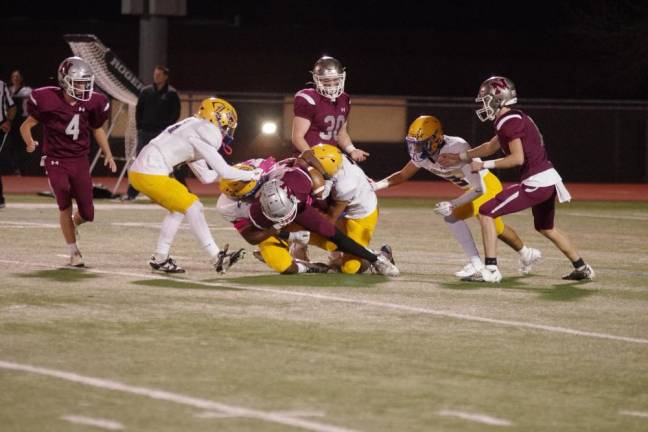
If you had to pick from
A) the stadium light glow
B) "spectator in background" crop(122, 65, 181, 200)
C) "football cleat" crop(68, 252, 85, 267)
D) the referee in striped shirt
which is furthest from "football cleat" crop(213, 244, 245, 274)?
the stadium light glow

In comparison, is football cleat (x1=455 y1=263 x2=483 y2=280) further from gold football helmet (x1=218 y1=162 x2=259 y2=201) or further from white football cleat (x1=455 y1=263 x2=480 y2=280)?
gold football helmet (x1=218 y1=162 x2=259 y2=201)

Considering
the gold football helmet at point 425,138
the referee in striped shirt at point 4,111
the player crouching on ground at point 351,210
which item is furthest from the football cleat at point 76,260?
the referee in striped shirt at point 4,111

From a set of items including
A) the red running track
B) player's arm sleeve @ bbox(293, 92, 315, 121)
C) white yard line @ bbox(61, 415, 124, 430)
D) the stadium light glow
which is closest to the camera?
white yard line @ bbox(61, 415, 124, 430)

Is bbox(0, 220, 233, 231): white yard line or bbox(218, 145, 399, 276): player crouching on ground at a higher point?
bbox(218, 145, 399, 276): player crouching on ground

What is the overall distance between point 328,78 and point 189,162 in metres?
1.71

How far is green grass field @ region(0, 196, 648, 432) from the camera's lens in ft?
20.7

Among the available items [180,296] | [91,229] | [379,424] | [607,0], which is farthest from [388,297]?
[607,0]

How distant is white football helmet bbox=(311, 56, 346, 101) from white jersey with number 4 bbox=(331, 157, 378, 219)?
0.86 metres

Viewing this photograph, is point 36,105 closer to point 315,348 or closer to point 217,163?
point 217,163

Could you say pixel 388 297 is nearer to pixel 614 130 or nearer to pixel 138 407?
pixel 138 407

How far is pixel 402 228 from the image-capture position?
16516mm

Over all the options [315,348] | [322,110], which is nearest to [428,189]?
[322,110]

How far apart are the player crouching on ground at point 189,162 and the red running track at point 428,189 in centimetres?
1172

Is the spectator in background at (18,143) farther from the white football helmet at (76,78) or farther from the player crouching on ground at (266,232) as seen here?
the player crouching on ground at (266,232)
